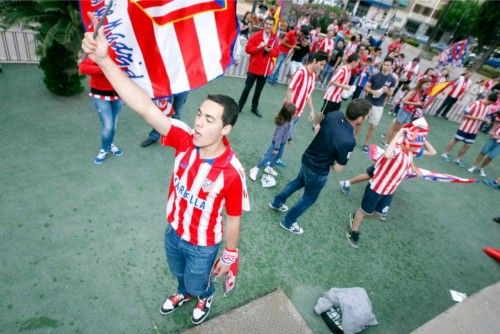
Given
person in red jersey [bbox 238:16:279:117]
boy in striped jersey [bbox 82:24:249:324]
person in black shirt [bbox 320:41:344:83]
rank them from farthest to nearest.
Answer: person in black shirt [bbox 320:41:344:83]
person in red jersey [bbox 238:16:279:117]
boy in striped jersey [bbox 82:24:249:324]

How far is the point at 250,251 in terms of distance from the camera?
414 cm

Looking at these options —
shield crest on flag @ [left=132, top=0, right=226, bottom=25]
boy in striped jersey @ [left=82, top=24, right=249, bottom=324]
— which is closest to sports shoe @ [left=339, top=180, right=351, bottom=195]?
boy in striped jersey @ [left=82, top=24, right=249, bottom=324]

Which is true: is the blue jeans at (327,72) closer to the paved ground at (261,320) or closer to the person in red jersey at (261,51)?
the person in red jersey at (261,51)

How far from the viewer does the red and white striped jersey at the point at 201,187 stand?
2.15 metres

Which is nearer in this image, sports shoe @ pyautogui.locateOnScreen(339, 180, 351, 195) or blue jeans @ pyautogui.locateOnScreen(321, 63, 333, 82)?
sports shoe @ pyautogui.locateOnScreen(339, 180, 351, 195)

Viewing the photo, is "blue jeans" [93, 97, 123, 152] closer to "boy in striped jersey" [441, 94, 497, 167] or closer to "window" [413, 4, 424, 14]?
"boy in striped jersey" [441, 94, 497, 167]

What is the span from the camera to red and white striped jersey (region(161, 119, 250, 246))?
2152 millimetres

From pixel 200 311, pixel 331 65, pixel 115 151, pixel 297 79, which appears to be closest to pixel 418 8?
pixel 331 65

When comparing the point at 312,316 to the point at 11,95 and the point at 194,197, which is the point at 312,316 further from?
the point at 11,95

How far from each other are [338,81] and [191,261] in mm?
5638

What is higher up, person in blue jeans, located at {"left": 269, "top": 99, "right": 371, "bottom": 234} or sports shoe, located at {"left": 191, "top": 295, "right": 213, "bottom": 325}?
person in blue jeans, located at {"left": 269, "top": 99, "right": 371, "bottom": 234}

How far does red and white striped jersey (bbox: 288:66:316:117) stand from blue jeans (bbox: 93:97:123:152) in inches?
114

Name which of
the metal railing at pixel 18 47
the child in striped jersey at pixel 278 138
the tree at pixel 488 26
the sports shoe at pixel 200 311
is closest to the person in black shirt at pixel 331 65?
the child in striped jersey at pixel 278 138

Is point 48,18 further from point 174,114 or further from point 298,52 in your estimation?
point 298,52
